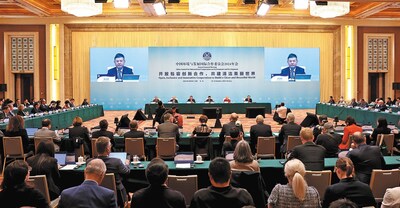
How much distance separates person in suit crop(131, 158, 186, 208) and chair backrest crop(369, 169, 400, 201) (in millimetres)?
2449

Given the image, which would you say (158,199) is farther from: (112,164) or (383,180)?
(383,180)

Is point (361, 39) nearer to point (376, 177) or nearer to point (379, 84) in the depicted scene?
point (379, 84)

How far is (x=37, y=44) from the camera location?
22875mm

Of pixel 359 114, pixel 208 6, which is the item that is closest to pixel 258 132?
pixel 208 6

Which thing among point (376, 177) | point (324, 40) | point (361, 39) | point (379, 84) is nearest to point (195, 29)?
point (324, 40)

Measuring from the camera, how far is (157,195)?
307 centimetres

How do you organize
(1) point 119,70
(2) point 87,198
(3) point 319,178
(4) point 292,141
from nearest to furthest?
(2) point 87,198 < (3) point 319,178 < (4) point 292,141 < (1) point 119,70

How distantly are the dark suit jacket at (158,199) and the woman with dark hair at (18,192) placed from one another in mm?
756

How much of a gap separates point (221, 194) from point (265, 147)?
4707mm

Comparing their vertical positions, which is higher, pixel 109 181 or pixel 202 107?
pixel 202 107

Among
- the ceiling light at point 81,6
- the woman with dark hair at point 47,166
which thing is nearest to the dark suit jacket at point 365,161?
the woman with dark hair at point 47,166

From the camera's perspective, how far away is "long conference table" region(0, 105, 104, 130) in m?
11.6

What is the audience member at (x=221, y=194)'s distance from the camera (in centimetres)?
297

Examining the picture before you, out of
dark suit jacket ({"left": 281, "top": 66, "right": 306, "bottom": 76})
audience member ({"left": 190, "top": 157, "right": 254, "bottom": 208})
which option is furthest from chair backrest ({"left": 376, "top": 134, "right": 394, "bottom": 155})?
dark suit jacket ({"left": 281, "top": 66, "right": 306, "bottom": 76})
